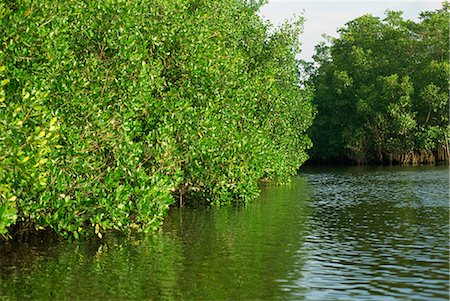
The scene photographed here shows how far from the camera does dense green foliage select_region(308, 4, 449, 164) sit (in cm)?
8161

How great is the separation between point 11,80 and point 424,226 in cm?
1787

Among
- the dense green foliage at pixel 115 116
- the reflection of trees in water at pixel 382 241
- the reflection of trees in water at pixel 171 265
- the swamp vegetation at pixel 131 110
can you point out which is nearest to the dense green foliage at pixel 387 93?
the swamp vegetation at pixel 131 110

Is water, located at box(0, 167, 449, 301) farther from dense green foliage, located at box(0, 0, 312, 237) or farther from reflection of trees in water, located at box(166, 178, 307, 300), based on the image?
dense green foliage, located at box(0, 0, 312, 237)

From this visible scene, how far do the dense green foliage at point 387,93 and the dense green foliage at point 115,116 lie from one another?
4924 cm

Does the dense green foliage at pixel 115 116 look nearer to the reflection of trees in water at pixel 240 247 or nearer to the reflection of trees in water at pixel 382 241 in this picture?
the reflection of trees in water at pixel 240 247

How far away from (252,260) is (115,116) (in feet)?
25.5

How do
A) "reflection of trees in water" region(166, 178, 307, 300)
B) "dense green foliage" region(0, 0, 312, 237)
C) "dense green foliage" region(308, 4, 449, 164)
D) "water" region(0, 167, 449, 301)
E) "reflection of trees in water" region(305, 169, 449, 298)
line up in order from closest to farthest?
1. "water" region(0, 167, 449, 301)
2. "reflection of trees in water" region(166, 178, 307, 300)
3. "reflection of trees in water" region(305, 169, 449, 298)
4. "dense green foliage" region(0, 0, 312, 237)
5. "dense green foliage" region(308, 4, 449, 164)

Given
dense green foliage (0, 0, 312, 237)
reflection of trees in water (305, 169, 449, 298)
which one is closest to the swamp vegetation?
dense green foliage (0, 0, 312, 237)

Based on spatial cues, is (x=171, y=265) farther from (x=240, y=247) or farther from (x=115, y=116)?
(x=115, y=116)

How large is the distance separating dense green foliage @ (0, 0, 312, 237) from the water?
4.80 feet

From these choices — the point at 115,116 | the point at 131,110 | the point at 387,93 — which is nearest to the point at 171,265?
the point at 115,116

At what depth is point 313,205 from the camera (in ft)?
123

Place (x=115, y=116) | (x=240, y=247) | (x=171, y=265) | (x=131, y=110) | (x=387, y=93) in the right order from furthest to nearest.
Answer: (x=387, y=93) < (x=131, y=110) < (x=115, y=116) < (x=240, y=247) < (x=171, y=265)

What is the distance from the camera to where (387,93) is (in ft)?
274
